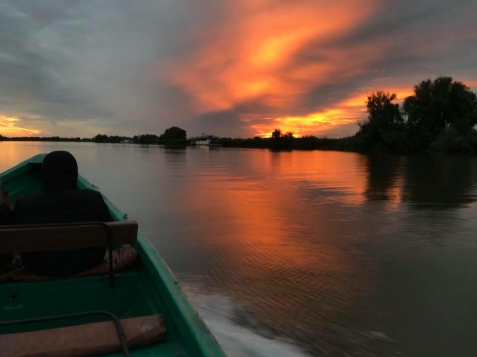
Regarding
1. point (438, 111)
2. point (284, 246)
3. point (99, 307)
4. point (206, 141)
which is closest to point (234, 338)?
point (99, 307)

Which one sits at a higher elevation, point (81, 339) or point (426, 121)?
point (426, 121)

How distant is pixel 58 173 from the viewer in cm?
317

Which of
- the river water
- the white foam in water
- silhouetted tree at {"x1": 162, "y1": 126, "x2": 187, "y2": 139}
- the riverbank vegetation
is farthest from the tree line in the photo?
silhouetted tree at {"x1": 162, "y1": 126, "x2": 187, "y2": 139}

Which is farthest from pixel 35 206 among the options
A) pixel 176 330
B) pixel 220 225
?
pixel 220 225

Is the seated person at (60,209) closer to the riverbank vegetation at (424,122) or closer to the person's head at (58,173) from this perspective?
the person's head at (58,173)

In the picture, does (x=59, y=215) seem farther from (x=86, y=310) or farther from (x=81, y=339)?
(x=81, y=339)

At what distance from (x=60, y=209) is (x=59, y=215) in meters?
0.05

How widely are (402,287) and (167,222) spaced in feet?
21.5

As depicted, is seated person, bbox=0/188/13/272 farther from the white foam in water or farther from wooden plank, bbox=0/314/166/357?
the white foam in water

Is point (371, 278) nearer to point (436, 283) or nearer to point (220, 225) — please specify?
point (436, 283)

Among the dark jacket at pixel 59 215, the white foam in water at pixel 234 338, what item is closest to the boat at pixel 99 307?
the dark jacket at pixel 59 215

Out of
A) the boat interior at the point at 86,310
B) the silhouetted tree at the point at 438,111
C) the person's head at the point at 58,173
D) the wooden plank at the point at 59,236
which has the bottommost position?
the boat interior at the point at 86,310

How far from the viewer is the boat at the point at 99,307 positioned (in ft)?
7.48

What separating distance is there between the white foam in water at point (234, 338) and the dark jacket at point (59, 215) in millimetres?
2269
